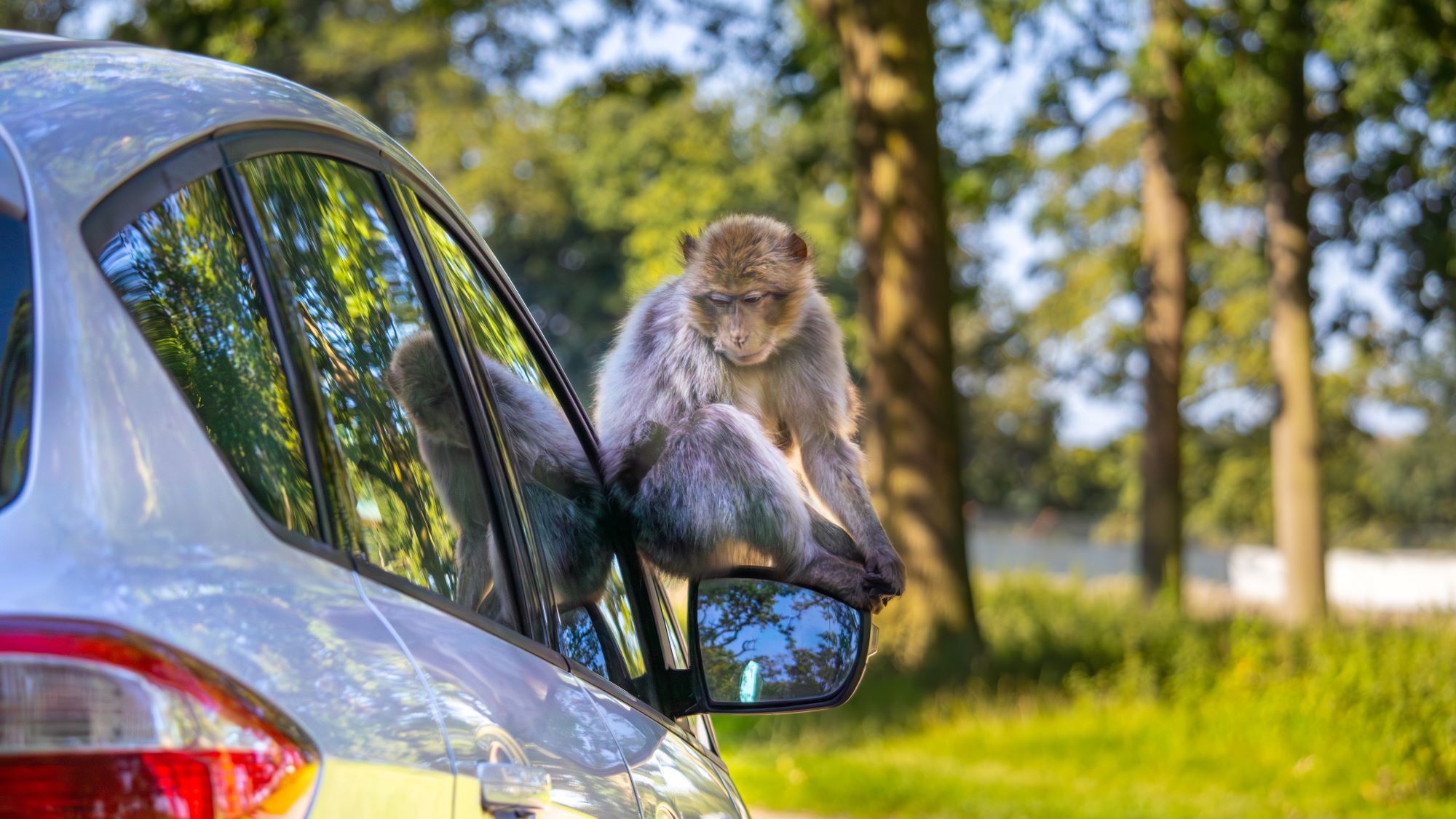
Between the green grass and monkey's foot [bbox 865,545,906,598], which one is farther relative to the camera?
the green grass

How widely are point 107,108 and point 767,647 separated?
4.60 feet

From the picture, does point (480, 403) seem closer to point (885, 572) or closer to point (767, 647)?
point (767, 647)

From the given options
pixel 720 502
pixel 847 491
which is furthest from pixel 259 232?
pixel 847 491

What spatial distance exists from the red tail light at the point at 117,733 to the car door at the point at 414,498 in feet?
1.01

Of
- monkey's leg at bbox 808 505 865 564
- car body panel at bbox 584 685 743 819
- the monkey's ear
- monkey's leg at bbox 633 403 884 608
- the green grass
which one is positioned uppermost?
the monkey's ear

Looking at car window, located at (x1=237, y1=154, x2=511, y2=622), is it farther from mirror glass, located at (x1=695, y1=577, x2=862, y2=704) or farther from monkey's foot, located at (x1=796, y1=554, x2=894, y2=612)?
monkey's foot, located at (x1=796, y1=554, x2=894, y2=612)

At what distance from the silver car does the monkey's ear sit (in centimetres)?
127

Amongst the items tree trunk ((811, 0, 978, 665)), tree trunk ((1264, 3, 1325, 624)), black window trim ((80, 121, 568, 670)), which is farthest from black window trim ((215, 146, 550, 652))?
tree trunk ((1264, 3, 1325, 624))

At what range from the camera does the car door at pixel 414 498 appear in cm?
148

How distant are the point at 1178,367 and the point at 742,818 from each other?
1565 cm

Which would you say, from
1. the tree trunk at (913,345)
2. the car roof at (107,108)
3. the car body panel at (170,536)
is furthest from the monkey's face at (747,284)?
the tree trunk at (913,345)

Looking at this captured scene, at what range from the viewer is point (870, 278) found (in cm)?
1178

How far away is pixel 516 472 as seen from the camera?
6.94 ft

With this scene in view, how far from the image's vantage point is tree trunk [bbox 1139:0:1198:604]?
16828mm
